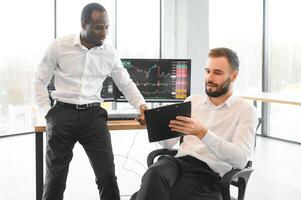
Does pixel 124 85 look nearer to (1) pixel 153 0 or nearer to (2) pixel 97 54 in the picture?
(2) pixel 97 54

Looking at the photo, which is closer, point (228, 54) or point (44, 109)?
point (228, 54)

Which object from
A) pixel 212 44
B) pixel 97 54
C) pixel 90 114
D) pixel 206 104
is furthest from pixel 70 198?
pixel 212 44

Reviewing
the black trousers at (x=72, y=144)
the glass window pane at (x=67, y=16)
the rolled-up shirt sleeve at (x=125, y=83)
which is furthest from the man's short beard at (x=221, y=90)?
the glass window pane at (x=67, y=16)

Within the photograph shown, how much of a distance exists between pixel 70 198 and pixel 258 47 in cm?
388

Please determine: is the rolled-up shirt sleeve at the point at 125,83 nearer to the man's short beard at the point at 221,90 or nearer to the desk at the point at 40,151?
the desk at the point at 40,151

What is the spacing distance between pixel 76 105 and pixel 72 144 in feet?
0.81

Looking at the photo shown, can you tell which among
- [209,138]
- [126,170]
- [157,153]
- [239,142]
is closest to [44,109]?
[157,153]

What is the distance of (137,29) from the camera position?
240 inches

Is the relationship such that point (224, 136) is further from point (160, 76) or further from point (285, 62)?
point (285, 62)

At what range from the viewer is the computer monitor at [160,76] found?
3008 mm

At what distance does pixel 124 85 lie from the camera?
2.60m

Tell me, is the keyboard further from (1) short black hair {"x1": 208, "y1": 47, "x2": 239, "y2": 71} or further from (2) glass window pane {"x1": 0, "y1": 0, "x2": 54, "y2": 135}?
(2) glass window pane {"x1": 0, "y1": 0, "x2": 54, "y2": 135}

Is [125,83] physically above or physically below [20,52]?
below

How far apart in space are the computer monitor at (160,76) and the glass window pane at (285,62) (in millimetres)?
2514
